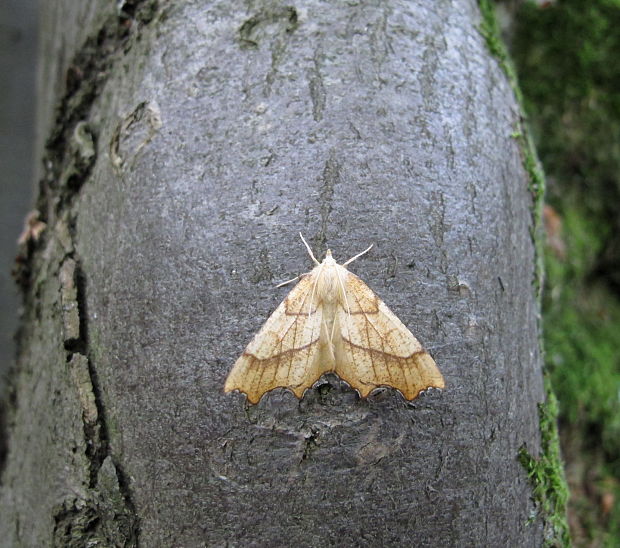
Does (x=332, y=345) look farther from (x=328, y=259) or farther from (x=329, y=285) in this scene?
(x=328, y=259)

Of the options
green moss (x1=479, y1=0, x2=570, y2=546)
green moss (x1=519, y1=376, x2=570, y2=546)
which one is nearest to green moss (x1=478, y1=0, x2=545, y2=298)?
green moss (x1=479, y1=0, x2=570, y2=546)

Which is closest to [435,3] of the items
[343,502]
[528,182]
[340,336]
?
[528,182]

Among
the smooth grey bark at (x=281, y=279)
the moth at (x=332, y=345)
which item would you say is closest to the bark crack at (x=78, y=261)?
the smooth grey bark at (x=281, y=279)

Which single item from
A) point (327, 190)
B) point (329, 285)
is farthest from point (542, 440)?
point (327, 190)

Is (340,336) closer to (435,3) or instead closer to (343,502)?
(343,502)

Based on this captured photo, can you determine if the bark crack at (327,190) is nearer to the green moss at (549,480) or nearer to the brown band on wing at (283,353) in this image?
the brown band on wing at (283,353)

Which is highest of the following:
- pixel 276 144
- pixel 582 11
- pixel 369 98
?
pixel 582 11
